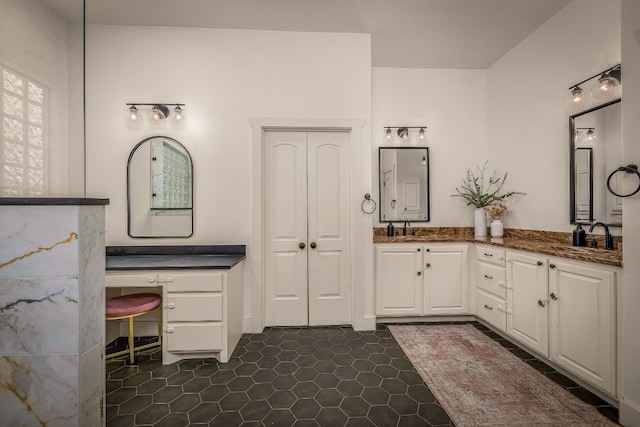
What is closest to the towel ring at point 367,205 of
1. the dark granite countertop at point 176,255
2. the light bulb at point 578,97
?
the dark granite countertop at point 176,255

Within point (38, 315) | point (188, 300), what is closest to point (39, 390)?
point (38, 315)

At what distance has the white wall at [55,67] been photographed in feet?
3.88

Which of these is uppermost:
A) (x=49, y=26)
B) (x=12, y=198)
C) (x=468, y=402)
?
(x=49, y=26)

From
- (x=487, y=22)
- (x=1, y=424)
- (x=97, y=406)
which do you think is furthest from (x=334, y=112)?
(x=1, y=424)

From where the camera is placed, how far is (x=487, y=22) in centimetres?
299

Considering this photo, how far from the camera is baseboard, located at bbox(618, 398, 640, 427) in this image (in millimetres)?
1674

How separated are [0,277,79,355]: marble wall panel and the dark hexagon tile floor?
918mm

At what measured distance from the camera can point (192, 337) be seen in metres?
2.44

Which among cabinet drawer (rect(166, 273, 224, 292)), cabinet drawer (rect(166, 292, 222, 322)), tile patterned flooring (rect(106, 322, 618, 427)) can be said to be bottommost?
tile patterned flooring (rect(106, 322, 618, 427))

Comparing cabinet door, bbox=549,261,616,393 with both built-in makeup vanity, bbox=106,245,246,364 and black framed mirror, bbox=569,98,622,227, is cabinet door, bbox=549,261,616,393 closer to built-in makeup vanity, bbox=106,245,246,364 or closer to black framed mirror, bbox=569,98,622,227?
black framed mirror, bbox=569,98,622,227

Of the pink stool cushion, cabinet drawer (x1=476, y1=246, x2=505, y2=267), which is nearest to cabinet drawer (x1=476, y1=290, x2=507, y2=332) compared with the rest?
cabinet drawer (x1=476, y1=246, x2=505, y2=267)

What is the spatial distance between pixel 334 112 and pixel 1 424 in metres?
3.14

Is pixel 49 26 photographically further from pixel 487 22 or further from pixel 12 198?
pixel 487 22

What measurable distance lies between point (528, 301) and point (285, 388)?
2.16 meters
